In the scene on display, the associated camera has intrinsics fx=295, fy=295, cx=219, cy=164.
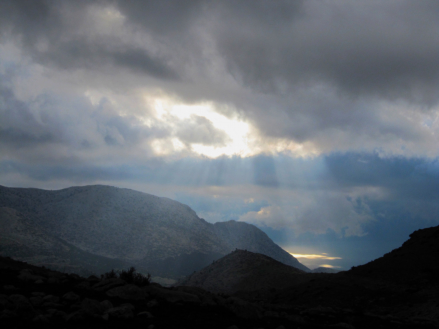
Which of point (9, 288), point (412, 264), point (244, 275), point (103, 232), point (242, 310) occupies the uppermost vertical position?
point (412, 264)

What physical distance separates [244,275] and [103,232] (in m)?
94.9

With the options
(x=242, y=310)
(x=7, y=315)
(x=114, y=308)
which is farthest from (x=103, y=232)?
(x=7, y=315)

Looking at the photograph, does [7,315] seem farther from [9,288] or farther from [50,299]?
[9,288]

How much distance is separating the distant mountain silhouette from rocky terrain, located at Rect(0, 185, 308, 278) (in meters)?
47.7

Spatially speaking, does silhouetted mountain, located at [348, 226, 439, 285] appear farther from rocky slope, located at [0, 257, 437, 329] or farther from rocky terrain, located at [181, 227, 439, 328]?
rocky slope, located at [0, 257, 437, 329]

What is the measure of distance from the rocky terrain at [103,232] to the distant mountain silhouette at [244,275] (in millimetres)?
47749

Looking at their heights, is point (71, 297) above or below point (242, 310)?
above

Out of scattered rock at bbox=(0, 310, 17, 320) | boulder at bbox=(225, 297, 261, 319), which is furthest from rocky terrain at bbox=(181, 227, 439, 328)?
scattered rock at bbox=(0, 310, 17, 320)

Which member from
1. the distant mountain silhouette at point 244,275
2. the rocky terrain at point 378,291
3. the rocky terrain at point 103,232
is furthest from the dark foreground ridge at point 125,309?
the rocky terrain at point 103,232

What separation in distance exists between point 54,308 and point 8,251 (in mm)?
112551

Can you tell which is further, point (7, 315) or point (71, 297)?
point (71, 297)

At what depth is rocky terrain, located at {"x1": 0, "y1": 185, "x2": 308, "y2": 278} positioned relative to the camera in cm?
11069

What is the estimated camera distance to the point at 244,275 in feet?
203

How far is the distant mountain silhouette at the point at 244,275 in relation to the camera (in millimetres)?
54419
